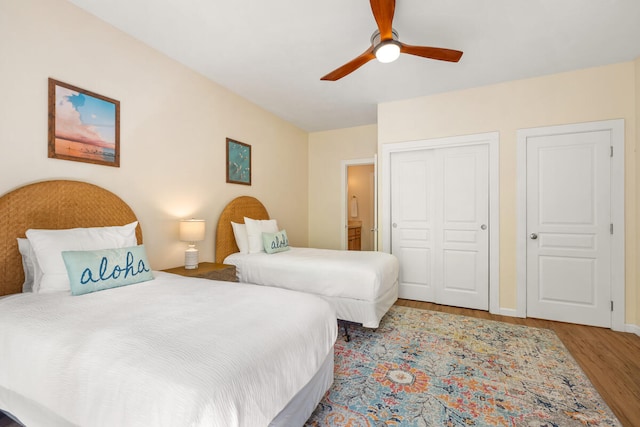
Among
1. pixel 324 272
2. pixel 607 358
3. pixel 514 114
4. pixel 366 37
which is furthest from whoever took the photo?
pixel 514 114

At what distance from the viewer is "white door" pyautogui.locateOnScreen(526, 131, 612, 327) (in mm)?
2971

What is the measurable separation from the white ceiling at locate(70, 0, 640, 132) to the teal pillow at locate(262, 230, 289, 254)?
180 centimetres

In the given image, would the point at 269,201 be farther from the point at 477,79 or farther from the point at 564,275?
the point at 564,275

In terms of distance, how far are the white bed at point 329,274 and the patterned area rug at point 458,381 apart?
31cm

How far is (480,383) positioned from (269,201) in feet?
10.9

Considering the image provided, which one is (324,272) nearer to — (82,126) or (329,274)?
(329,274)

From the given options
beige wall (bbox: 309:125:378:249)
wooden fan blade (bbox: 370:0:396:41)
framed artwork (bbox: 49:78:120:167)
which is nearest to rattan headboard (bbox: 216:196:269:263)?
framed artwork (bbox: 49:78:120:167)

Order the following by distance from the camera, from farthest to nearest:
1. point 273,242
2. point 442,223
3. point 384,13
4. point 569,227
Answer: point 442,223 < point 273,242 < point 569,227 < point 384,13

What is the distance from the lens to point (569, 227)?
3098mm

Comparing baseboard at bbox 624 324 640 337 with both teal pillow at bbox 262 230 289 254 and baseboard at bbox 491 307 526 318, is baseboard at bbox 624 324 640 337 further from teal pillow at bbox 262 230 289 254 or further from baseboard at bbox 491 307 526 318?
teal pillow at bbox 262 230 289 254

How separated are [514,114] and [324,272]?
112 inches

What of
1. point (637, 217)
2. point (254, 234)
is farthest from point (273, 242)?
point (637, 217)

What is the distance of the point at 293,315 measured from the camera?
1415 millimetres

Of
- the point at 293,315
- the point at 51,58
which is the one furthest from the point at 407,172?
the point at 51,58
